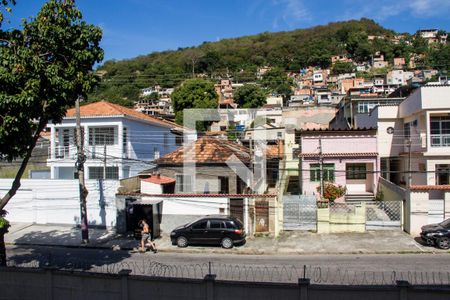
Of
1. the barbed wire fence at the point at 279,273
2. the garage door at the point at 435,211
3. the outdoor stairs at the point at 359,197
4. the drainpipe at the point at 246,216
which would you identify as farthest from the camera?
the outdoor stairs at the point at 359,197

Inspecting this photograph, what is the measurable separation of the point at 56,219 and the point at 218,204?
10569 mm

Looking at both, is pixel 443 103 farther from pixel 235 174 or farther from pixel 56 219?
pixel 56 219

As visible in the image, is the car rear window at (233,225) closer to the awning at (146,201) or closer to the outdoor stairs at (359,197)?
the awning at (146,201)

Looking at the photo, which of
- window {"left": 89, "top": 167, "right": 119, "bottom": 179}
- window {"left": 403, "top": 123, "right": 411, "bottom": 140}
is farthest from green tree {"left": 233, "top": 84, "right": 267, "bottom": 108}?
window {"left": 89, "top": 167, "right": 119, "bottom": 179}

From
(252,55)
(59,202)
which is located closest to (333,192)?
(59,202)

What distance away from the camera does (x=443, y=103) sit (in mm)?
26297

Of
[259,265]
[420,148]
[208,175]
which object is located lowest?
[259,265]

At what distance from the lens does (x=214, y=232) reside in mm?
19531

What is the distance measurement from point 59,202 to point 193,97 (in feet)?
129

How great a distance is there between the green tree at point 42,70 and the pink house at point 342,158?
19.9m

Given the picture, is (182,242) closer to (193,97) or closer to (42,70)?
(42,70)

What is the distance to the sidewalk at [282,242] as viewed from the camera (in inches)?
738

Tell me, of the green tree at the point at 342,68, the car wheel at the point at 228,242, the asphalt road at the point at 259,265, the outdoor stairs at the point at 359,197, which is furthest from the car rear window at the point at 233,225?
the green tree at the point at 342,68

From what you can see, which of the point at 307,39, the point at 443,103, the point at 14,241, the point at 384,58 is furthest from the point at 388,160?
the point at 307,39
